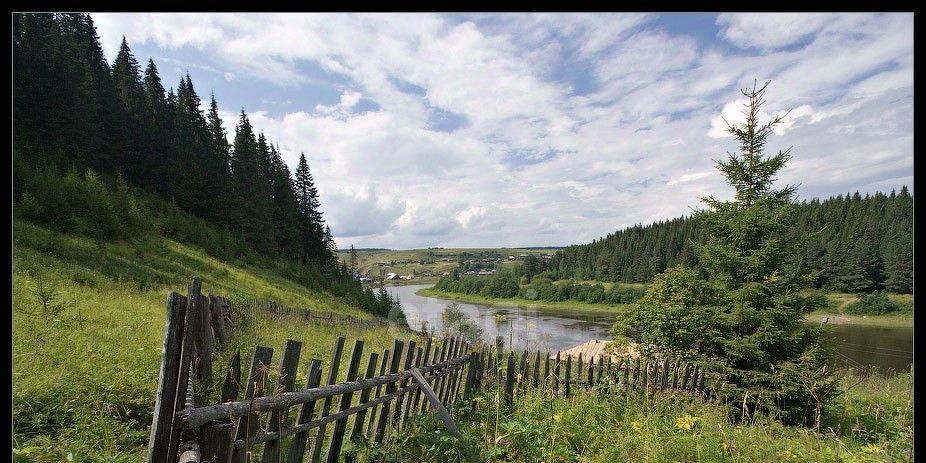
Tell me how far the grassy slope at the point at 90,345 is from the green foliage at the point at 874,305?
69.0m

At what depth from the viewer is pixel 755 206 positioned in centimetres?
789

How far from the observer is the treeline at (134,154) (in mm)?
19922

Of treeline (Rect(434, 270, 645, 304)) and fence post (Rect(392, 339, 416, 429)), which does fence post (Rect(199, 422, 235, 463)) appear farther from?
treeline (Rect(434, 270, 645, 304))

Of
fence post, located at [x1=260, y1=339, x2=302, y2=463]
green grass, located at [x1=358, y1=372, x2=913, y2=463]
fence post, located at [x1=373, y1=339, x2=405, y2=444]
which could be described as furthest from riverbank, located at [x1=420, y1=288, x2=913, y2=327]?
fence post, located at [x1=260, y1=339, x2=302, y2=463]

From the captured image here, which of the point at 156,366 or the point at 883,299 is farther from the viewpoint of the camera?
the point at 883,299

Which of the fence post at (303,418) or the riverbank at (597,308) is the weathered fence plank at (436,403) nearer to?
the fence post at (303,418)

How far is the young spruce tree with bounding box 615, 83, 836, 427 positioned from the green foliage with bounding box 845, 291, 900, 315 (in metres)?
65.8

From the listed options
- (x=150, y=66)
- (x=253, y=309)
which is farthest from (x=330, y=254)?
(x=253, y=309)

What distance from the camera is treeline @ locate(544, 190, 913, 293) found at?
56.9 m

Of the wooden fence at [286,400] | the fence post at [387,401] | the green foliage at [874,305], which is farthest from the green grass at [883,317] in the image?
the fence post at [387,401]

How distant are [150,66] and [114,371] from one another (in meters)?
Answer: 44.0

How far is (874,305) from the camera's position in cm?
5347
